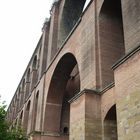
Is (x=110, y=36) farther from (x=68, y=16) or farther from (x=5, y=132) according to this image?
(x=68, y=16)

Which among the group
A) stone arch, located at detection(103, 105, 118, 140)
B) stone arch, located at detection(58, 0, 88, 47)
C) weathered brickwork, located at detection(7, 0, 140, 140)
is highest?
stone arch, located at detection(58, 0, 88, 47)

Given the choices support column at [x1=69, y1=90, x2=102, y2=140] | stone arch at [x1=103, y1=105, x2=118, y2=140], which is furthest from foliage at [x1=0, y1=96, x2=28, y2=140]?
stone arch at [x1=103, y1=105, x2=118, y2=140]

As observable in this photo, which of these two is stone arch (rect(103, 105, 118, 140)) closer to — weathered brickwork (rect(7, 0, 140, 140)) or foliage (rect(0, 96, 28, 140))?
weathered brickwork (rect(7, 0, 140, 140))

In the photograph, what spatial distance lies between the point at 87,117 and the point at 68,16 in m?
11.8

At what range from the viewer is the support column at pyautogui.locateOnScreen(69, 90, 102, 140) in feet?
31.8

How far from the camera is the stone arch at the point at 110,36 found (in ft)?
35.8

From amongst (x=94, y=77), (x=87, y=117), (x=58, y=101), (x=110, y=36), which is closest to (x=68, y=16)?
(x=58, y=101)

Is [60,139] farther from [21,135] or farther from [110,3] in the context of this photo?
[110,3]

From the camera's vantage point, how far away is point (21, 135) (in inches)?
603

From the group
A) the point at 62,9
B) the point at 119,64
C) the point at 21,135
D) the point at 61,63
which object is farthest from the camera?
the point at 62,9

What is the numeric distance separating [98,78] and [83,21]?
3642 mm

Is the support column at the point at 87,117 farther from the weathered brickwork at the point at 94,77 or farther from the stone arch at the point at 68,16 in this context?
the stone arch at the point at 68,16

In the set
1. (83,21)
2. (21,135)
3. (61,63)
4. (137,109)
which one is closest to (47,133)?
(21,135)

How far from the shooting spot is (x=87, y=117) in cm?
991
